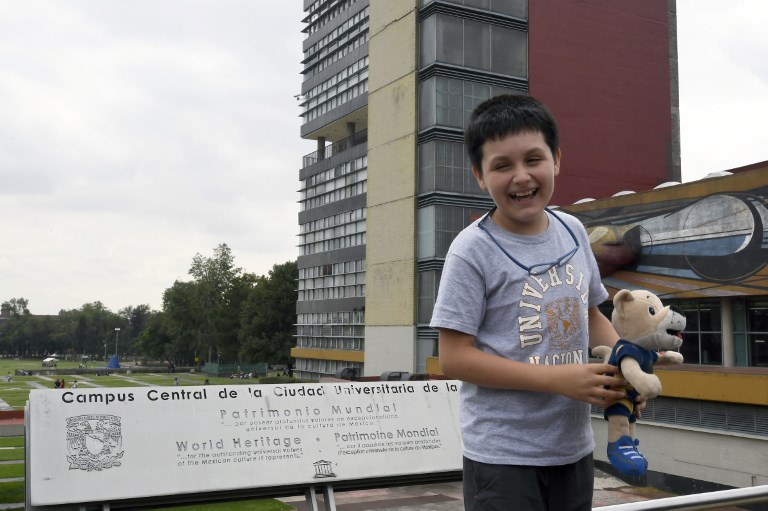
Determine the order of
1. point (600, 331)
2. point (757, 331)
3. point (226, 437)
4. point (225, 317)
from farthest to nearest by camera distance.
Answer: point (225, 317), point (757, 331), point (226, 437), point (600, 331)

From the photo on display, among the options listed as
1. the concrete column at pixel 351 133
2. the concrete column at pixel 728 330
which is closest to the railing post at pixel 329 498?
the concrete column at pixel 728 330

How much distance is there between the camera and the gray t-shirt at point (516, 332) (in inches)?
66.8

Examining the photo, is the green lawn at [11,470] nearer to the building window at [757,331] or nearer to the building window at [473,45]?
the building window at [757,331]

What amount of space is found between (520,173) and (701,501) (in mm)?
1192

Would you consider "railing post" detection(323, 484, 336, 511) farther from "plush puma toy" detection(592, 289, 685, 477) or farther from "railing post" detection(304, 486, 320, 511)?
"plush puma toy" detection(592, 289, 685, 477)

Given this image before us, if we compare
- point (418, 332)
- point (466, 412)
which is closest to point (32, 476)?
point (466, 412)

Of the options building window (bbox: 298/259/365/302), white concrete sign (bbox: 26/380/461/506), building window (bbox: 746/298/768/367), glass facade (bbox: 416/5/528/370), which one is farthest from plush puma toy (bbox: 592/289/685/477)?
building window (bbox: 298/259/365/302)

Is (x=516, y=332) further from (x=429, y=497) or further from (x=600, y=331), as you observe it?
(x=429, y=497)

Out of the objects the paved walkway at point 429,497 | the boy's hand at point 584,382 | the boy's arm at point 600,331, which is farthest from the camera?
the paved walkway at point 429,497

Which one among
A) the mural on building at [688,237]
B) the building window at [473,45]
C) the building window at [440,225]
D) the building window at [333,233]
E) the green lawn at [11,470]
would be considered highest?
the building window at [473,45]

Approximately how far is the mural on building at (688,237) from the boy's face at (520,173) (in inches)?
816

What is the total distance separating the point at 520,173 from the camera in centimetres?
175

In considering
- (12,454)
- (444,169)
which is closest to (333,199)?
(444,169)

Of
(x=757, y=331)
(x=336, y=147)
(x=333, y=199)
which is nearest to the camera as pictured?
(x=757, y=331)
